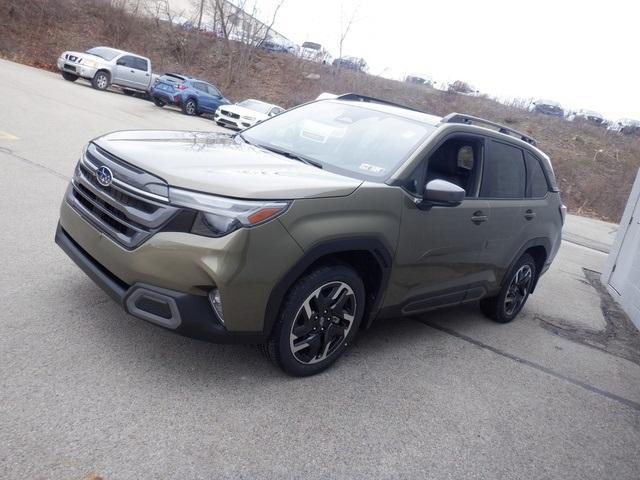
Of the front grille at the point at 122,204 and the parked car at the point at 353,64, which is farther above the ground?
the parked car at the point at 353,64

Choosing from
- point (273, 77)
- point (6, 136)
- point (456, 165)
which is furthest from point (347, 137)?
point (273, 77)

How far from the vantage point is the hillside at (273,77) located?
Result: 1123 inches

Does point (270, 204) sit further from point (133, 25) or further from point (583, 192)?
point (133, 25)

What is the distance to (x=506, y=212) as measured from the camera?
5.08 meters

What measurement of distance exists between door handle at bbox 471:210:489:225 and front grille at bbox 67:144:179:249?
2500mm

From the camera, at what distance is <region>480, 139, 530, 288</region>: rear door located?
4.92m

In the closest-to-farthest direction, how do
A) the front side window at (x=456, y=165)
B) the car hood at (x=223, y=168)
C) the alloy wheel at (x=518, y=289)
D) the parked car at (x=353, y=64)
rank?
the car hood at (x=223, y=168) → the front side window at (x=456, y=165) → the alloy wheel at (x=518, y=289) → the parked car at (x=353, y=64)

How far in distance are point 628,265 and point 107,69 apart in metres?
20.9

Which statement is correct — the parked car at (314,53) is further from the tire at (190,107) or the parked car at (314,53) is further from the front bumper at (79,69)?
the front bumper at (79,69)

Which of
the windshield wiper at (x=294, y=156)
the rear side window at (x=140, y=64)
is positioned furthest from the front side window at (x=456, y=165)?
the rear side window at (x=140, y=64)

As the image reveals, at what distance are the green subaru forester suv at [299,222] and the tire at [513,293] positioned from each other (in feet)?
1.30

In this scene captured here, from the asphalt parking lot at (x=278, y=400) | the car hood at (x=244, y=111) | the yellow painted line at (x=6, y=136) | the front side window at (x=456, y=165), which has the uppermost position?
the front side window at (x=456, y=165)

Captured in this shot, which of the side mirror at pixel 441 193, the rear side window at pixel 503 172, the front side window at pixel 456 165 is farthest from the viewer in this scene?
the rear side window at pixel 503 172

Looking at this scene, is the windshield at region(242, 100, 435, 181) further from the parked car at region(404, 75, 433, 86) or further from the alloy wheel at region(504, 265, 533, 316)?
the parked car at region(404, 75, 433, 86)
